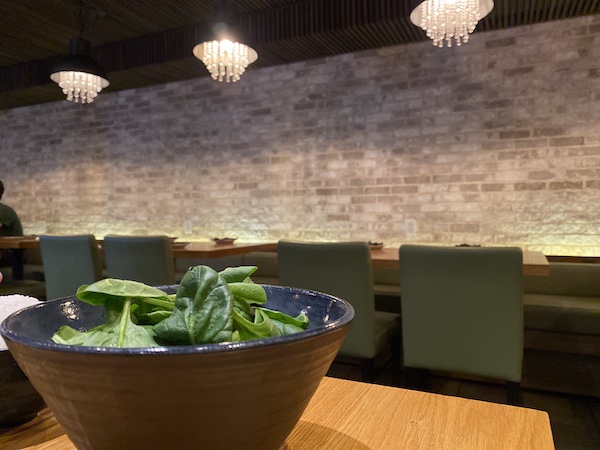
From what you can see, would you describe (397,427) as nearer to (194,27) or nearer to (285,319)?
(285,319)

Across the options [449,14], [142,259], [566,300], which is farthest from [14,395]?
[566,300]

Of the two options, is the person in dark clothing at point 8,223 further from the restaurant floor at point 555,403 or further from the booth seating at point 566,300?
the booth seating at point 566,300

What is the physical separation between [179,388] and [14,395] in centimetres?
33

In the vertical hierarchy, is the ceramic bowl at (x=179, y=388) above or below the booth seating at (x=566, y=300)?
above

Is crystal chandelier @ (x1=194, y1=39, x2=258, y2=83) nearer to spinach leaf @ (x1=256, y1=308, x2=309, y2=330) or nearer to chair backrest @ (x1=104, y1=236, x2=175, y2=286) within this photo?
chair backrest @ (x1=104, y1=236, x2=175, y2=286)

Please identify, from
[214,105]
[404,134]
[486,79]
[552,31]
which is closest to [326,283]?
[404,134]

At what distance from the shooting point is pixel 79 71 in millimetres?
3389

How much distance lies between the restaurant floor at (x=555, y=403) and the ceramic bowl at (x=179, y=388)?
2.26 m

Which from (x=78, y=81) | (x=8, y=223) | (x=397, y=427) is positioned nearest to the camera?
(x=397, y=427)

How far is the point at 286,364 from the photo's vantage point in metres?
0.32

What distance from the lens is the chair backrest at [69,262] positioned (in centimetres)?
289

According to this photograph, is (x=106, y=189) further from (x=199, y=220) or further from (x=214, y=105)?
(x=214, y=105)

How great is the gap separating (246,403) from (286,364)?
39mm

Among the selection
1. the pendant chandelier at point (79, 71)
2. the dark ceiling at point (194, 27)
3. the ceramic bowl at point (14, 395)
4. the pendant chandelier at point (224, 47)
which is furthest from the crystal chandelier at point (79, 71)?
the ceramic bowl at point (14, 395)
